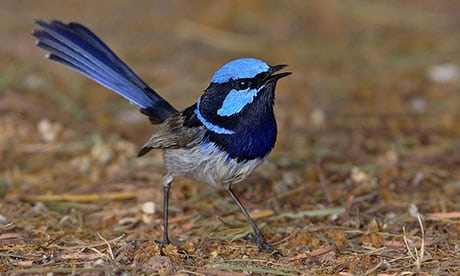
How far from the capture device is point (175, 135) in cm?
394

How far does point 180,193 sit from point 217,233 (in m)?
0.66

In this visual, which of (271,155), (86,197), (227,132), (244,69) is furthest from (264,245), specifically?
(271,155)

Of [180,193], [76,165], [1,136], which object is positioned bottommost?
[180,193]

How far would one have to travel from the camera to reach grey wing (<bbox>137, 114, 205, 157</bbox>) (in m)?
3.84

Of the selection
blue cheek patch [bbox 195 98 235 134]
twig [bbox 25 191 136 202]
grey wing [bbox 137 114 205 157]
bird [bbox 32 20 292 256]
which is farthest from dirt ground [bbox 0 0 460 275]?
blue cheek patch [bbox 195 98 235 134]

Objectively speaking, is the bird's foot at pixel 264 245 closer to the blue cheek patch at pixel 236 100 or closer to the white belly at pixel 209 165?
the white belly at pixel 209 165

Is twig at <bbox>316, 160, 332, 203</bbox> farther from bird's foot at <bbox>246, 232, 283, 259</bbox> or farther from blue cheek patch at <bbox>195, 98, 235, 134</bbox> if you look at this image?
blue cheek patch at <bbox>195, 98, 235, 134</bbox>

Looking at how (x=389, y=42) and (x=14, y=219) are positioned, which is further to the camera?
(x=389, y=42)

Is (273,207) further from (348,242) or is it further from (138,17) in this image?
(138,17)

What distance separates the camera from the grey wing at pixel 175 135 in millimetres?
3842

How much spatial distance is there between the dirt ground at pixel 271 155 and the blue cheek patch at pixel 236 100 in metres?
0.69

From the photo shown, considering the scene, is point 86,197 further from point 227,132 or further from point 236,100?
point 236,100

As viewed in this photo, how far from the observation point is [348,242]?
12.6 ft

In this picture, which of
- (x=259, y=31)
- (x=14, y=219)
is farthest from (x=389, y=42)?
(x=14, y=219)
